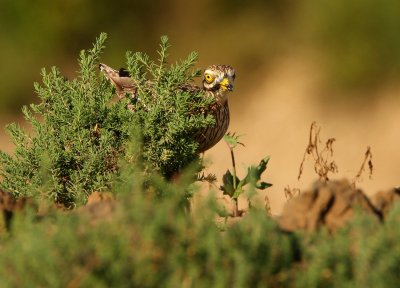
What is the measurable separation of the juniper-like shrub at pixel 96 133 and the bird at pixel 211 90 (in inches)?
8.8

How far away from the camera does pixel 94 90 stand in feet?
19.4

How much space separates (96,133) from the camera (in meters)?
5.76

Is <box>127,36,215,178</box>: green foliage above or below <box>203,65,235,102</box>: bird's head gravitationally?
below

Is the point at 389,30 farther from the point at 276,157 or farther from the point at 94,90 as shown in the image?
the point at 94,90

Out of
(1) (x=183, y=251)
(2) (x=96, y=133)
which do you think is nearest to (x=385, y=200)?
(1) (x=183, y=251)

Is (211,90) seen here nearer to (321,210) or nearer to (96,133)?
(96,133)

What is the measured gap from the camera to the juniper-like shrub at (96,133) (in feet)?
18.2

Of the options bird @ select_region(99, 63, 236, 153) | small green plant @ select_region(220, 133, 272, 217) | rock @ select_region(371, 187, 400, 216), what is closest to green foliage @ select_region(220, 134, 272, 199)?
small green plant @ select_region(220, 133, 272, 217)

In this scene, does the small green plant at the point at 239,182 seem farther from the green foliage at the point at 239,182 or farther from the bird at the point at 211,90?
the bird at the point at 211,90

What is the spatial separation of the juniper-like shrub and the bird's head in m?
0.87

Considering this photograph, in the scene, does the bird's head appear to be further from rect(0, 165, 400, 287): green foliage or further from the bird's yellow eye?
rect(0, 165, 400, 287): green foliage

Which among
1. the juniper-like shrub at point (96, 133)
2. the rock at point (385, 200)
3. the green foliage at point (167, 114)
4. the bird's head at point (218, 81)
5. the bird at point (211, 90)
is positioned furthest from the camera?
the bird's head at point (218, 81)

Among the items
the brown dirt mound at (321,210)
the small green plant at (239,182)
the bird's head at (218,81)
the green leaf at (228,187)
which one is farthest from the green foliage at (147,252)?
the bird's head at (218,81)

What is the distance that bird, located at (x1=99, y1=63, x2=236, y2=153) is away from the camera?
6367mm
